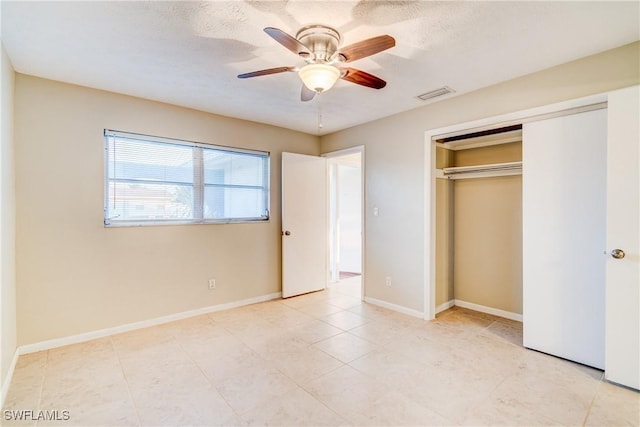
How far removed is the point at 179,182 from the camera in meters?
3.64

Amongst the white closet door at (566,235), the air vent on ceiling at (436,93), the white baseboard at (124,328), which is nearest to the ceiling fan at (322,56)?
the air vent on ceiling at (436,93)

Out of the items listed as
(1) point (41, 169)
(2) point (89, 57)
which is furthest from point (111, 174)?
(2) point (89, 57)

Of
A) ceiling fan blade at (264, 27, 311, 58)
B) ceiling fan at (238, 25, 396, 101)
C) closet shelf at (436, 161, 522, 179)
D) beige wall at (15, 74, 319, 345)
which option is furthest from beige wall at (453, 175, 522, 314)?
beige wall at (15, 74, 319, 345)

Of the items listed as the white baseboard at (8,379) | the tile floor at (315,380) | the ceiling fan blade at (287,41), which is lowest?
the tile floor at (315,380)

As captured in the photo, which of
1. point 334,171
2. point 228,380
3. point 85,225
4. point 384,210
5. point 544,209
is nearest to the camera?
point 228,380

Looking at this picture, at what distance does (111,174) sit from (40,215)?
691mm

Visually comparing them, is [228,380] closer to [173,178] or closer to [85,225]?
[85,225]

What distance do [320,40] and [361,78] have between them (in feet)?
1.22

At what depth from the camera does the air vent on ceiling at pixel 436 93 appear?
310 cm

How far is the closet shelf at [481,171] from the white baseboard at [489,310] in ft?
5.44

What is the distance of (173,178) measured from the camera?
11.8 ft

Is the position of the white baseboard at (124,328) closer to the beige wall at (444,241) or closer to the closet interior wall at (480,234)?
the beige wall at (444,241)

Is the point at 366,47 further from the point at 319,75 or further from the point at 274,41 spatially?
the point at 274,41

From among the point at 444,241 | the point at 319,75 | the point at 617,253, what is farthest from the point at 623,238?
the point at 319,75
